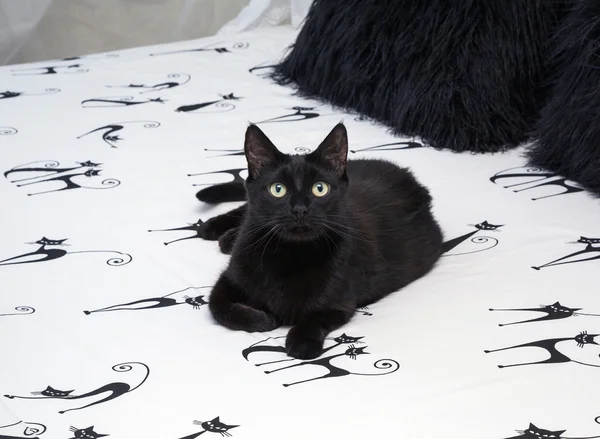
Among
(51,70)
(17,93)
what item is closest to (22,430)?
(17,93)

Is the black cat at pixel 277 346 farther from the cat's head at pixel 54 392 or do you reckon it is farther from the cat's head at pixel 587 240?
the cat's head at pixel 587 240

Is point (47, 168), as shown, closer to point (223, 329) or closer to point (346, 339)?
point (223, 329)

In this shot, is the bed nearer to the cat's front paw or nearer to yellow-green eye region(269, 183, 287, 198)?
the cat's front paw

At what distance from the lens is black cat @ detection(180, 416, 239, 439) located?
3.16 ft

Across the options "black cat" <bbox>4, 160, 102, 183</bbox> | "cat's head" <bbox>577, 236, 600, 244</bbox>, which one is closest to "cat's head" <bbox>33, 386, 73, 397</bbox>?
"black cat" <bbox>4, 160, 102, 183</bbox>

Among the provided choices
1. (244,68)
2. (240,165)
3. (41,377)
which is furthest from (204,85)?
(41,377)

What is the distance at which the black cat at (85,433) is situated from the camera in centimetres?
96

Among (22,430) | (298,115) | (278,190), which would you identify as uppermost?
(278,190)

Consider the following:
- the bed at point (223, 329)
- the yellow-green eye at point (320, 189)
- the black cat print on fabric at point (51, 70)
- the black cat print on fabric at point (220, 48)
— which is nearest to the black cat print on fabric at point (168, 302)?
the bed at point (223, 329)

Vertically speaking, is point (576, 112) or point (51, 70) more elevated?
point (576, 112)

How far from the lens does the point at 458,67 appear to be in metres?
1.96

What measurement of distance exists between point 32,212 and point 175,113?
0.66 m

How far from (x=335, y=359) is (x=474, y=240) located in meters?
0.49

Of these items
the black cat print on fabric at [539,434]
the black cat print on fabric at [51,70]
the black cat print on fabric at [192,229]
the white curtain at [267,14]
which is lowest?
the black cat print on fabric at [192,229]
